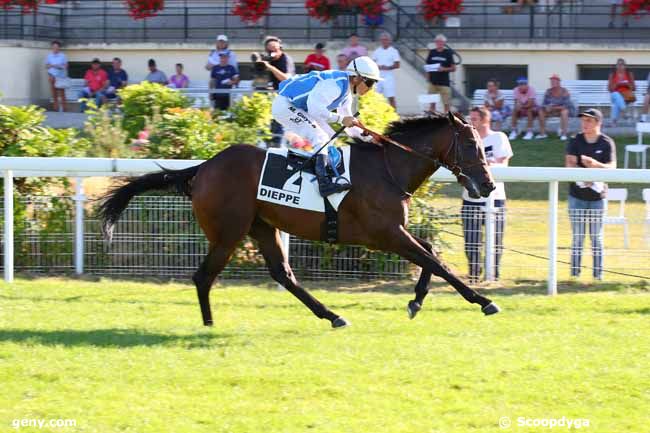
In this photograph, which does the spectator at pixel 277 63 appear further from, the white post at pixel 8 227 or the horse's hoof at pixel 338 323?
the horse's hoof at pixel 338 323

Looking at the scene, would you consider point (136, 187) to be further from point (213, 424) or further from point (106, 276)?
point (213, 424)

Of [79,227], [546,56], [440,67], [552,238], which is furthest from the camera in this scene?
[546,56]

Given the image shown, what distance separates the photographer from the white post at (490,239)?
9359mm

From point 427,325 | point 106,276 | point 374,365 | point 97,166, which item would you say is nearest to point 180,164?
point 97,166

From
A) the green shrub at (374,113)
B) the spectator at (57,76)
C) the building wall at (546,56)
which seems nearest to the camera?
the green shrub at (374,113)

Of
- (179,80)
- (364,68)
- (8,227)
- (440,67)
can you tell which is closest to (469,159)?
(364,68)

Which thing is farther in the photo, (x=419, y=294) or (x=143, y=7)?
(x=143, y=7)

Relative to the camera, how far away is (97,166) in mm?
9312

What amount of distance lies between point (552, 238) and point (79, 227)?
4137mm

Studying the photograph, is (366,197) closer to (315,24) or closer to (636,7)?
(636,7)

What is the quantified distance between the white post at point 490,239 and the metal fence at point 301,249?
0.03 m

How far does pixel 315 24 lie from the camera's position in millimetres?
21344

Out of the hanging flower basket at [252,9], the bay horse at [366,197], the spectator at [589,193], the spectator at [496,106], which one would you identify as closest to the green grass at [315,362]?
the bay horse at [366,197]

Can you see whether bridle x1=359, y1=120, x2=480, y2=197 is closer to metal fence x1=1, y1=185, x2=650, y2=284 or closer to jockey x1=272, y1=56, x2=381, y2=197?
jockey x1=272, y1=56, x2=381, y2=197
